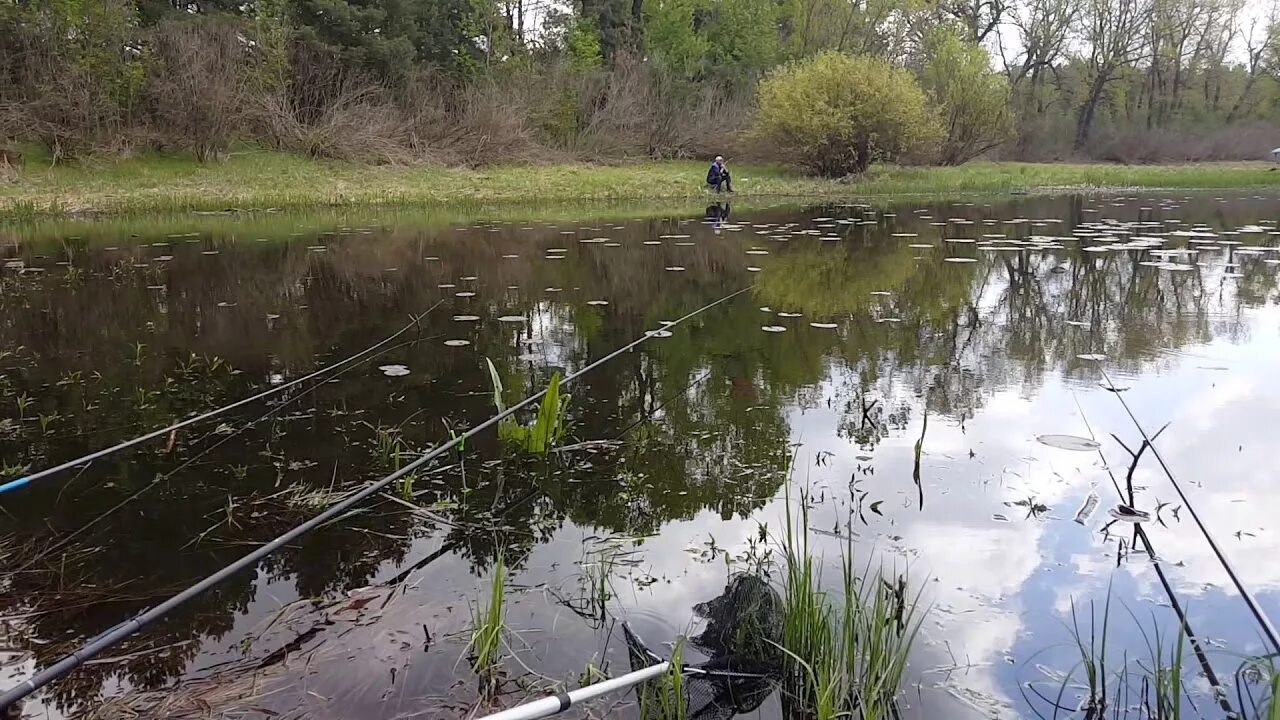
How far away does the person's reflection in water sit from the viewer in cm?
1574

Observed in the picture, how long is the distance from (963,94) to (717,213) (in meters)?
19.4

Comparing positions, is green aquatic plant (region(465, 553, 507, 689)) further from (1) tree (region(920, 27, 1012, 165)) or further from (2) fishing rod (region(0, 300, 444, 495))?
(1) tree (region(920, 27, 1012, 165))

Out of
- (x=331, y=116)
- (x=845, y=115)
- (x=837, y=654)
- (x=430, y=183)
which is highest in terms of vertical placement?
(x=331, y=116)

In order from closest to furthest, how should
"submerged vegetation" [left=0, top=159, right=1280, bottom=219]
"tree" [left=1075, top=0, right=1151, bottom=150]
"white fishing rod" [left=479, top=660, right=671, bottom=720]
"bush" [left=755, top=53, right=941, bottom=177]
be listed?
"white fishing rod" [left=479, top=660, right=671, bottom=720] → "submerged vegetation" [left=0, top=159, right=1280, bottom=219] → "bush" [left=755, top=53, right=941, bottom=177] → "tree" [left=1075, top=0, right=1151, bottom=150]

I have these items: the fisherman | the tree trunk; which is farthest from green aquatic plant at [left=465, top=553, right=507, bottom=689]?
the tree trunk

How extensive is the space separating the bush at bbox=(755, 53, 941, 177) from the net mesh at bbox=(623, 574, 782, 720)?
24.6m

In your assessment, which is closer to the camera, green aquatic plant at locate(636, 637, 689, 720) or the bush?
green aquatic plant at locate(636, 637, 689, 720)

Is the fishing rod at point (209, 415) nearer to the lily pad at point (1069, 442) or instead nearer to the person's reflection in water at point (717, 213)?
the lily pad at point (1069, 442)

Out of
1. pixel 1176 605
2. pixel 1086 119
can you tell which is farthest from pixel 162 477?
pixel 1086 119

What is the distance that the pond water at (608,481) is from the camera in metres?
2.48

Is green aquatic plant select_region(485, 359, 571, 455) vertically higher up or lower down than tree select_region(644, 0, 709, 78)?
lower down

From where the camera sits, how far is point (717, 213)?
18.5m

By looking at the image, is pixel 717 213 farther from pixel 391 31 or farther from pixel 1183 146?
pixel 1183 146

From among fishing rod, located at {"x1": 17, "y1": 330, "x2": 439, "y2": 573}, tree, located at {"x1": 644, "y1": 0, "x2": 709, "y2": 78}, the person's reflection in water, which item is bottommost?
fishing rod, located at {"x1": 17, "y1": 330, "x2": 439, "y2": 573}
